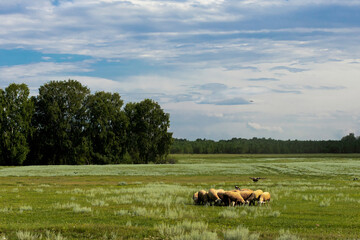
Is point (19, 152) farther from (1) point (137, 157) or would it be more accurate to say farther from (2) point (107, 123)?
(1) point (137, 157)

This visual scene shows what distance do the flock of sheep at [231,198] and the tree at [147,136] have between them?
82398 mm

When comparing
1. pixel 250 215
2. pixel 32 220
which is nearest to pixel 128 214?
pixel 32 220

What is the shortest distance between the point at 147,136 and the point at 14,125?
3287 centimetres

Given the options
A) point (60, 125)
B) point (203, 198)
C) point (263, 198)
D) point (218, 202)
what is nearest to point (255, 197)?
point (263, 198)

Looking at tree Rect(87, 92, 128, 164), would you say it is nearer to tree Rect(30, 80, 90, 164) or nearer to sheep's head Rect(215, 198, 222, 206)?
tree Rect(30, 80, 90, 164)

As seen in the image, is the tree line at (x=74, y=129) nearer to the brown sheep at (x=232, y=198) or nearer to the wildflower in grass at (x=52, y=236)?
the brown sheep at (x=232, y=198)

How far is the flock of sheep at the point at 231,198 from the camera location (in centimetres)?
2280

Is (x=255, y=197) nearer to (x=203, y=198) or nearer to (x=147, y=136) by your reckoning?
(x=203, y=198)

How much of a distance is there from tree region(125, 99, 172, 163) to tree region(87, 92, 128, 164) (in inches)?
125

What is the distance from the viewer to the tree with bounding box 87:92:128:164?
101250mm

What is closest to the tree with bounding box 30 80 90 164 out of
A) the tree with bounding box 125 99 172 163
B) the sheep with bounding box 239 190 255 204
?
the tree with bounding box 125 99 172 163

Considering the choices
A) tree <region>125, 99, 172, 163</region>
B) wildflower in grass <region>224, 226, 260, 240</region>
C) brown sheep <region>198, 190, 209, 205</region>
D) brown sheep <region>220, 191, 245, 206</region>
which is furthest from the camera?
tree <region>125, 99, 172, 163</region>

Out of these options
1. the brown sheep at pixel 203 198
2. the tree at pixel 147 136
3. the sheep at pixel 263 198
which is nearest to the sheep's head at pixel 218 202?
the brown sheep at pixel 203 198

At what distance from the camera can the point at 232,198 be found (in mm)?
22750
